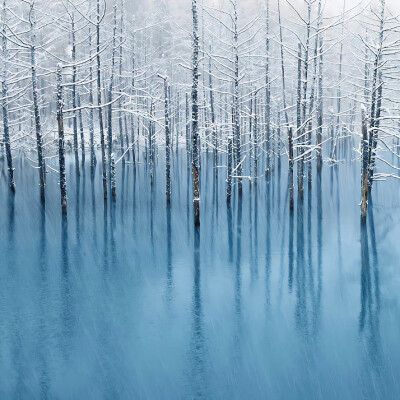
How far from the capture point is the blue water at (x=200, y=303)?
24.8ft

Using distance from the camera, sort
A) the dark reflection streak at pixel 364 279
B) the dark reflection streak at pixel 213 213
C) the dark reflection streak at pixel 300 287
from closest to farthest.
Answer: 1. the dark reflection streak at pixel 300 287
2. the dark reflection streak at pixel 364 279
3. the dark reflection streak at pixel 213 213

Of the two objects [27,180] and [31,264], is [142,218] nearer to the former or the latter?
[31,264]

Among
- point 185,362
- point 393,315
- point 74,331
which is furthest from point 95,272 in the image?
point 393,315

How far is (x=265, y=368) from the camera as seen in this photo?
787 centimetres

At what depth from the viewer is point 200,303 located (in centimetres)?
1088

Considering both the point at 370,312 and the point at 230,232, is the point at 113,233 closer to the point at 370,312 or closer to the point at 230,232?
the point at 230,232

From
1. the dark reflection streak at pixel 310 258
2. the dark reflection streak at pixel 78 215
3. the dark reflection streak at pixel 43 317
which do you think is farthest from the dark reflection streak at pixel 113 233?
the dark reflection streak at pixel 310 258

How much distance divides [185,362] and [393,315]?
→ 4.92m

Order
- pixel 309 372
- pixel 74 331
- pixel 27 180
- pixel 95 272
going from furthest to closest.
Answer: pixel 27 180
pixel 95 272
pixel 74 331
pixel 309 372

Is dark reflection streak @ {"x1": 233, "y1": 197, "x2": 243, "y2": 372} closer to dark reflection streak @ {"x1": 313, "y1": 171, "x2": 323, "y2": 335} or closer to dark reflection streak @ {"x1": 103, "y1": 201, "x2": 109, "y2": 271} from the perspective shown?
dark reflection streak @ {"x1": 313, "y1": 171, "x2": 323, "y2": 335}

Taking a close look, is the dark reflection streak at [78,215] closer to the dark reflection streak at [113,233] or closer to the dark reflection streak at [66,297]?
the dark reflection streak at [66,297]

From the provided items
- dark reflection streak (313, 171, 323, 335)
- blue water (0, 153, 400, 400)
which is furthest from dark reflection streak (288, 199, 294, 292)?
dark reflection streak (313, 171, 323, 335)

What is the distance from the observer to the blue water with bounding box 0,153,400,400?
24.8 ft

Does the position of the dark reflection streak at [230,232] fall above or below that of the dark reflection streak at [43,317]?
above
